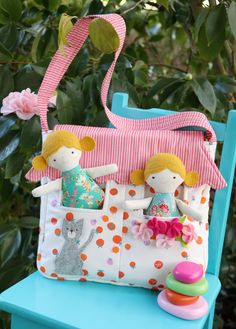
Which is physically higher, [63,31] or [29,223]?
[63,31]

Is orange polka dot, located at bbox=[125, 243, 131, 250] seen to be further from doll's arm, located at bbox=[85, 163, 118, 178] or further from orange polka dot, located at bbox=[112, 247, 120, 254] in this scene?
doll's arm, located at bbox=[85, 163, 118, 178]

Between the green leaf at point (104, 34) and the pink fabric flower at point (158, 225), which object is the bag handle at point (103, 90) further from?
the pink fabric flower at point (158, 225)

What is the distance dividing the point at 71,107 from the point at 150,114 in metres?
0.18

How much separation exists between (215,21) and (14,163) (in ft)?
1.67

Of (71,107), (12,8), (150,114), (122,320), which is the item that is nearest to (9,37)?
(12,8)

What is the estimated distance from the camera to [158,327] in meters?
0.70

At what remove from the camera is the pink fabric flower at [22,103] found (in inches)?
37.5

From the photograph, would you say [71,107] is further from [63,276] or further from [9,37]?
[63,276]

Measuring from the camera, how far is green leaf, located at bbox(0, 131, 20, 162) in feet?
3.29

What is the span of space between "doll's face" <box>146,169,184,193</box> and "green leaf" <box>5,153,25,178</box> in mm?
373

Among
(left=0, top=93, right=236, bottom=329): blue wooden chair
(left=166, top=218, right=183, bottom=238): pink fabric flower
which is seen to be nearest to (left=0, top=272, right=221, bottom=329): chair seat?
(left=0, top=93, right=236, bottom=329): blue wooden chair

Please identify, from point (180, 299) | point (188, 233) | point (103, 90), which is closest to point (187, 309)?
point (180, 299)

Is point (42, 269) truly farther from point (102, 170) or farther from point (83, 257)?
point (102, 170)

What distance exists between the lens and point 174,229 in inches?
30.5
